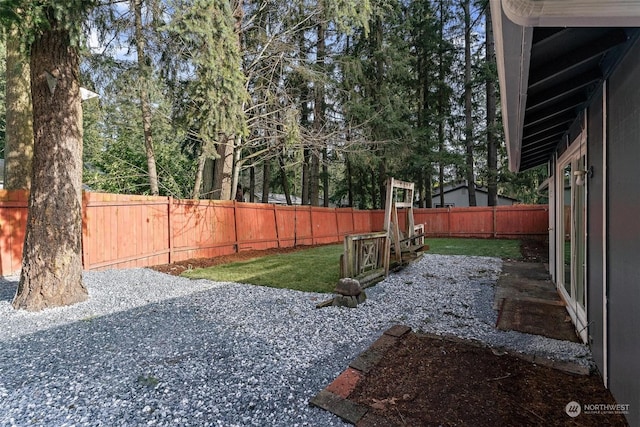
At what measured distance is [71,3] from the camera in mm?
3449

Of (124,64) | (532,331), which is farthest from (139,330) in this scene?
(124,64)

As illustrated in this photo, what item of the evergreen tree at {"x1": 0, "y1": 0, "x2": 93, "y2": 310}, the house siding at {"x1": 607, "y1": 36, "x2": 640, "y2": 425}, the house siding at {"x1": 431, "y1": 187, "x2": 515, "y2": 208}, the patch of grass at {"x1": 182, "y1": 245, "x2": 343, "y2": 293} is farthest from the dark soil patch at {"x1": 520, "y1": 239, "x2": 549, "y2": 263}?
the house siding at {"x1": 431, "y1": 187, "x2": 515, "y2": 208}

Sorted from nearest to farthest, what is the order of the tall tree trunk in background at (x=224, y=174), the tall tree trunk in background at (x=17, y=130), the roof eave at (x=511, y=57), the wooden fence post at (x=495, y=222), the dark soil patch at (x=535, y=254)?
the roof eave at (x=511, y=57) → the tall tree trunk in background at (x=17, y=130) → the dark soil patch at (x=535, y=254) → the tall tree trunk in background at (x=224, y=174) → the wooden fence post at (x=495, y=222)

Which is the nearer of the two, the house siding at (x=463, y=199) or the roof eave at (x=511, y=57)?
the roof eave at (x=511, y=57)

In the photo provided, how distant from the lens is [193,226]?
7973mm

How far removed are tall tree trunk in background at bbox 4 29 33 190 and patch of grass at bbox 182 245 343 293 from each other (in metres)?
3.78

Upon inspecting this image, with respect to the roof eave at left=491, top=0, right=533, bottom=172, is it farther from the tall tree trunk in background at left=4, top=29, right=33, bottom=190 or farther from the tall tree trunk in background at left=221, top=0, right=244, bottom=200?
the tall tree trunk in background at left=4, top=29, right=33, bottom=190

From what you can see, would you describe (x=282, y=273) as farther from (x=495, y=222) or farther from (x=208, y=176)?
(x=495, y=222)

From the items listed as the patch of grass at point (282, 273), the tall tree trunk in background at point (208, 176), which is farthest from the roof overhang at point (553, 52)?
A: the tall tree trunk in background at point (208, 176)

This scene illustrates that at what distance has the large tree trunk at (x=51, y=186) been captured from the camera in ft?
12.7

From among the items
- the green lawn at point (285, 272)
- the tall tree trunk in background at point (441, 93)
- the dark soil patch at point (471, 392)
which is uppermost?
the tall tree trunk in background at point (441, 93)

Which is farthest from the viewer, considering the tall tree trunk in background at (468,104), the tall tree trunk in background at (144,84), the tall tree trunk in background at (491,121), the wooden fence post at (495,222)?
the tall tree trunk in background at (468,104)

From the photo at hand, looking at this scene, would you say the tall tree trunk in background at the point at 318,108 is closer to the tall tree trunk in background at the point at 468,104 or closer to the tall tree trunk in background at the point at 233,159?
the tall tree trunk in background at the point at 233,159

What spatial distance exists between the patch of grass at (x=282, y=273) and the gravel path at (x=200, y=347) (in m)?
0.57
